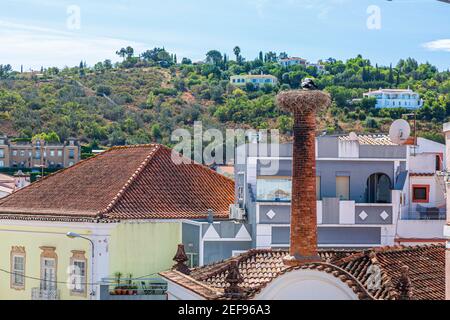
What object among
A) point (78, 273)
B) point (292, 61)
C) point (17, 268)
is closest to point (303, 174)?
point (78, 273)

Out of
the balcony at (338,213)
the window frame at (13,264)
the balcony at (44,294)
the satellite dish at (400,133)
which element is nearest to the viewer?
the balcony at (338,213)

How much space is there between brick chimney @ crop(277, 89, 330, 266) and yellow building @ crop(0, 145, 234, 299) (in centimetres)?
786

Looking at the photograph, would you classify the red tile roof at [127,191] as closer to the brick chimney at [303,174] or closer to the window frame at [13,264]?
the window frame at [13,264]

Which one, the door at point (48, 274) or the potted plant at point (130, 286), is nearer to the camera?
the potted plant at point (130, 286)

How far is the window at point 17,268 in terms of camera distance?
41.2 m

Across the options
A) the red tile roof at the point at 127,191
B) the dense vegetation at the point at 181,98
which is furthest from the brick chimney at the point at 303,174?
the dense vegetation at the point at 181,98

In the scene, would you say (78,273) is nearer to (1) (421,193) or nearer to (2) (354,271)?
(1) (421,193)

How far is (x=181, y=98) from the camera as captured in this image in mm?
144250

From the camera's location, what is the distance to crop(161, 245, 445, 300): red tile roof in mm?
23578

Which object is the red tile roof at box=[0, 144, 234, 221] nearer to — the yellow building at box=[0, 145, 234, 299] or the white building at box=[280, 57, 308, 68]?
the yellow building at box=[0, 145, 234, 299]

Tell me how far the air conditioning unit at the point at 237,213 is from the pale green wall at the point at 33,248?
5.02 metres

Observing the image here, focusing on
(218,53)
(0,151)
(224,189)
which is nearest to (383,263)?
(224,189)

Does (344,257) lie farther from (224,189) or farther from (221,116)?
(221,116)

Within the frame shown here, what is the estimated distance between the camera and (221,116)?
4385 inches
